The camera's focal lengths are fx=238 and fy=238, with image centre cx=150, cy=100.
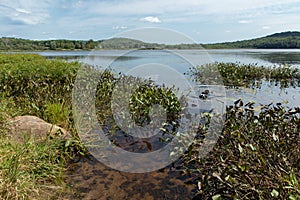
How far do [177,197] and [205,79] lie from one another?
8.34 metres

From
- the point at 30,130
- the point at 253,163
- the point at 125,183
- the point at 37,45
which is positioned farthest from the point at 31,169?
the point at 37,45

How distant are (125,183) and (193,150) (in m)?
1.11

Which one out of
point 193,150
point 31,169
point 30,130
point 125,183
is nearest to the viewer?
point 31,169

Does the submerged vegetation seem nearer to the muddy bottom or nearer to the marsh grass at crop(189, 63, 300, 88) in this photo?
the muddy bottom

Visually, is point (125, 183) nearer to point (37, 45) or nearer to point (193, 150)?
point (193, 150)

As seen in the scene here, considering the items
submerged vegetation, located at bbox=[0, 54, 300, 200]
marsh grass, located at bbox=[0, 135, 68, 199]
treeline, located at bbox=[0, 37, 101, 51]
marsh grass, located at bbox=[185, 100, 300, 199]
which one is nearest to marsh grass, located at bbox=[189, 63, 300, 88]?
submerged vegetation, located at bbox=[0, 54, 300, 200]

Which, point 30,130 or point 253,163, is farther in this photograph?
point 30,130

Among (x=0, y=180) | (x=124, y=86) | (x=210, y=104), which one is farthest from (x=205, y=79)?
(x=0, y=180)

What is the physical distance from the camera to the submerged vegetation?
2252 millimetres

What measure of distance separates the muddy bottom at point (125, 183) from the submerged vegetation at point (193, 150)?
6.0 inches

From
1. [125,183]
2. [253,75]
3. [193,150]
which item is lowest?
[125,183]

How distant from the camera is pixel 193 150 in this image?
351cm

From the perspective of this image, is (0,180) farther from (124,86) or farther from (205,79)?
(205,79)

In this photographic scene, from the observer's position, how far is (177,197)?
279 cm
